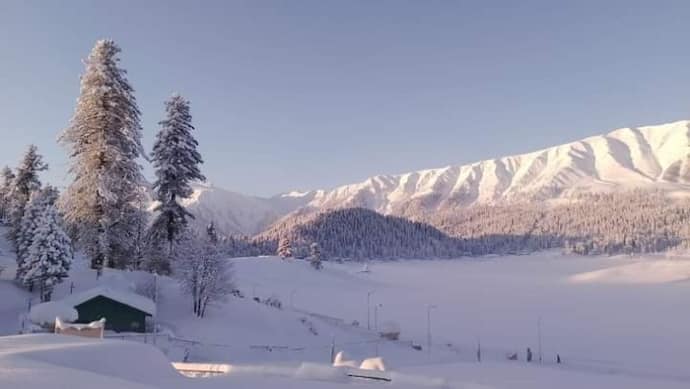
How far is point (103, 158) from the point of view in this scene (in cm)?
3178

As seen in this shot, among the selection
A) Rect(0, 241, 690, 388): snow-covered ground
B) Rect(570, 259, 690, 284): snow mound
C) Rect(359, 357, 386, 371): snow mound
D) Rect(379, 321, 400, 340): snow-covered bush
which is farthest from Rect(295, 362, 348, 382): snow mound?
Rect(570, 259, 690, 284): snow mound

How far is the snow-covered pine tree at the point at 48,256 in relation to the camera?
1269 inches

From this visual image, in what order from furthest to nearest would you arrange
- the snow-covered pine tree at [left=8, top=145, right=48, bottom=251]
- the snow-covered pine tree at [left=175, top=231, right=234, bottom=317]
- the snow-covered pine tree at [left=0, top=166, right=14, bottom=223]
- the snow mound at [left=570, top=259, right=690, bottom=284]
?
the snow mound at [left=570, top=259, right=690, bottom=284]
the snow-covered pine tree at [left=0, top=166, right=14, bottom=223]
the snow-covered pine tree at [left=8, top=145, right=48, bottom=251]
the snow-covered pine tree at [left=175, top=231, right=234, bottom=317]

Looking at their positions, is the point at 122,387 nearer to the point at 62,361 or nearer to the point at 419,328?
the point at 62,361

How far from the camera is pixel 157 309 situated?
34.5 m

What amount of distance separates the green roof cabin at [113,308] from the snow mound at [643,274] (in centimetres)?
11116

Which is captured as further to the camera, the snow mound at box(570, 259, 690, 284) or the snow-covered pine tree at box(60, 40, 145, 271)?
the snow mound at box(570, 259, 690, 284)

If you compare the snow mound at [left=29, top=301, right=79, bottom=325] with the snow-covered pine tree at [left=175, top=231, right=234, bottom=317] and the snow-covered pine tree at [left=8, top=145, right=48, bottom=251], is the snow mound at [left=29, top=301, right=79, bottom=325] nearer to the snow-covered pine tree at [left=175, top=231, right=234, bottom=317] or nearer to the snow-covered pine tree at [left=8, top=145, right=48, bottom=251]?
the snow-covered pine tree at [left=175, top=231, right=234, bottom=317]

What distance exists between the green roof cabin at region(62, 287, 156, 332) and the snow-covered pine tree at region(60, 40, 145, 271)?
296 cm

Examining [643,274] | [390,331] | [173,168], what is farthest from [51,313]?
[643,274]

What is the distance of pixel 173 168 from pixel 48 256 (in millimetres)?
9614

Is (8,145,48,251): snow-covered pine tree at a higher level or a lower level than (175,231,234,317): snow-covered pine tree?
higher

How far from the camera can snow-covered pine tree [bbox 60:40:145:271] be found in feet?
102

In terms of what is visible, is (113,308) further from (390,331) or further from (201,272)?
(390,331)
